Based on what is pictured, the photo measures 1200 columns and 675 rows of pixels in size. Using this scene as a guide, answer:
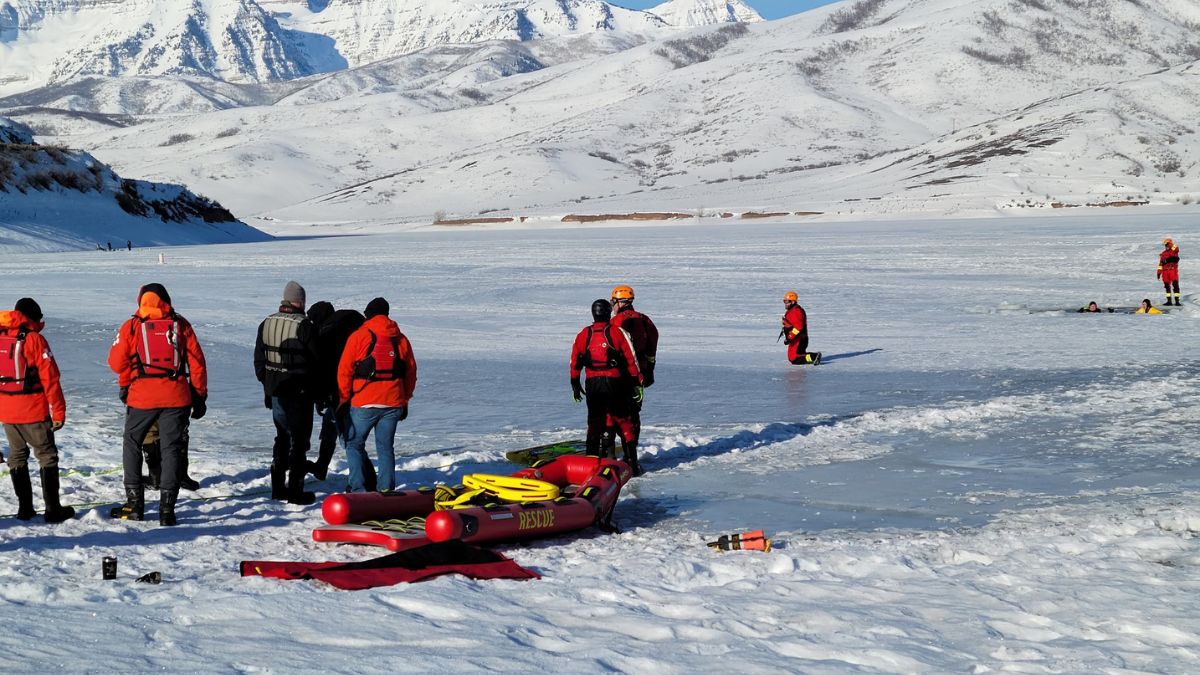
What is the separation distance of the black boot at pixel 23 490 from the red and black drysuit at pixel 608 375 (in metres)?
4.25

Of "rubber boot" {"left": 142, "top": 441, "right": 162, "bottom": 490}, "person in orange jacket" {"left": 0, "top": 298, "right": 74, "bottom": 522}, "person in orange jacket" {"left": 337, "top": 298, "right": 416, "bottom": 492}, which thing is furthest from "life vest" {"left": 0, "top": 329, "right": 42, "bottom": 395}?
"person in orange jacket" {"left": 337, "top": 298, "right": 416, "bottom": 492}

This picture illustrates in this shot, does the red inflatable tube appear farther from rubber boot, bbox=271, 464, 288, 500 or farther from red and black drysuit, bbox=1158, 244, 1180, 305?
red and black drysuit, bbox=1158, 244, 1180, 305

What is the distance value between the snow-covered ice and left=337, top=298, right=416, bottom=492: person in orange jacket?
2.44 ft

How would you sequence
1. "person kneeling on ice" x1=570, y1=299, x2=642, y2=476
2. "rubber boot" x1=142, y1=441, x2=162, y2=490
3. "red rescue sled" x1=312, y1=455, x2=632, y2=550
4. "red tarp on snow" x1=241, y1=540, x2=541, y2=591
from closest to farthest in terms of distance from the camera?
"red tarp on snow" x1=241, y1=540, x2=541, y2=591
"red rescue sled" x1=312, y1=455, x2=632, y2=550
"rubber boot" x1=142, y1=441, x2=162, y2=490
"person kneeling on ice" x1=570, y1=299, x2=642, y2=476

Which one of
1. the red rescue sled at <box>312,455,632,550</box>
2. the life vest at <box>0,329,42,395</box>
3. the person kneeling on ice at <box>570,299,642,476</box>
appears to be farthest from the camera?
the person kneeling on ice at <box>570,299,642,476</box>

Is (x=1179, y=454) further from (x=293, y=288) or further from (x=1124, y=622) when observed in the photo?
(x=293, y=288)

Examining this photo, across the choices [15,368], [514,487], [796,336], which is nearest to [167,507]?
[15,368]

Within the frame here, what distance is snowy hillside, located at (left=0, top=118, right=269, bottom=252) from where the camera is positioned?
5891 centimetres

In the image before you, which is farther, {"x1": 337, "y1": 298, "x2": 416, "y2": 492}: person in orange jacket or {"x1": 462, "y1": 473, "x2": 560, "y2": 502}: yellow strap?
{"x1": 337, "y1": 298, "x2": 416, "y2": 492}: person in orange jacket

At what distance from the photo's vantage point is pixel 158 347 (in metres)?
8.22

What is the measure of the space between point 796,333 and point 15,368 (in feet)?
37.0

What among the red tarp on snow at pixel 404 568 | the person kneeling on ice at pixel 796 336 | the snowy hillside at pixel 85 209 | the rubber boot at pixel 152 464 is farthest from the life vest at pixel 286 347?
the snowy hillside at pixel 85 209

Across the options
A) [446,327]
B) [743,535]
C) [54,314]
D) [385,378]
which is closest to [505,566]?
[743,535]

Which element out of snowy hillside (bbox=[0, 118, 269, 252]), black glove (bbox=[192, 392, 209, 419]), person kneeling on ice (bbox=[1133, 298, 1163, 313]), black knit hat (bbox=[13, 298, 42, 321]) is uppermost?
snowy hillside (bbox=[0, 118, 269, 252])
